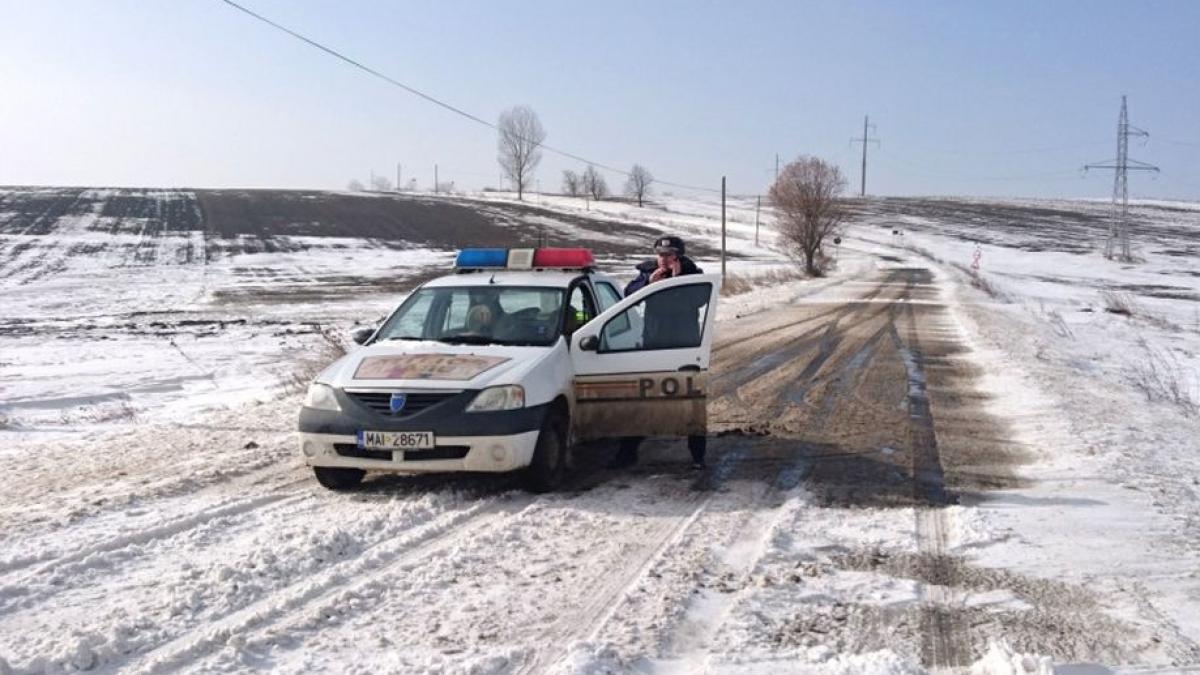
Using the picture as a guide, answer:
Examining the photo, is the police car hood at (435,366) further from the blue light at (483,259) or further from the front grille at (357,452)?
the blue light at (483,259)

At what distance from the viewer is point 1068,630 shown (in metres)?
4.81

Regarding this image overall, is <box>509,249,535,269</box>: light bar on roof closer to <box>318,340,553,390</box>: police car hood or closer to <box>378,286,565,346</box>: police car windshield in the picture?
<box>378,286,565,346</box>: police car windshield

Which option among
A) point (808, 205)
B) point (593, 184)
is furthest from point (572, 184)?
point (808, 205)

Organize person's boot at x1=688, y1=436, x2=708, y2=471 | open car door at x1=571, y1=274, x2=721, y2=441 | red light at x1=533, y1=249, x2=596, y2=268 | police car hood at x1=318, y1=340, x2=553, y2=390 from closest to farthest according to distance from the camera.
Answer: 1. police car hood at x1=318, y1=340, x2=553, y2=390
2. open car door at x1=571, y1=274, x2=721, y2=441
3. person's boot at x1=688, y1=436, x2=708, y2=471
4. red light at x1=533, y1=249, x2=596, y2=268

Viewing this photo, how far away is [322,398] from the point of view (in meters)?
7.53

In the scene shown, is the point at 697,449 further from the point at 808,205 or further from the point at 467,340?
the point at 808,205

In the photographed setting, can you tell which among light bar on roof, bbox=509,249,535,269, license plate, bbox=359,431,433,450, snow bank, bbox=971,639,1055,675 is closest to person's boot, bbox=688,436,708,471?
light bar on roof, bbox=509,249,535,269

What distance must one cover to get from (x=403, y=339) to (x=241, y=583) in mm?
3334

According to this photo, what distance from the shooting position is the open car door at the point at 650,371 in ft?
27.1

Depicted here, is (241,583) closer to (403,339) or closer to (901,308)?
(403,339)

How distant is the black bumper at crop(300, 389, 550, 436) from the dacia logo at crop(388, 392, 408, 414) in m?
0.06

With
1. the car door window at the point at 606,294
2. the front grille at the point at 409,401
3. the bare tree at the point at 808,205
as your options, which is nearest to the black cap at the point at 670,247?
the car door window at the point at 606,294

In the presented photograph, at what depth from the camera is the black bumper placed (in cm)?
719

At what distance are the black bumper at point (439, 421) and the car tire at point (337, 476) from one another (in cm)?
32
